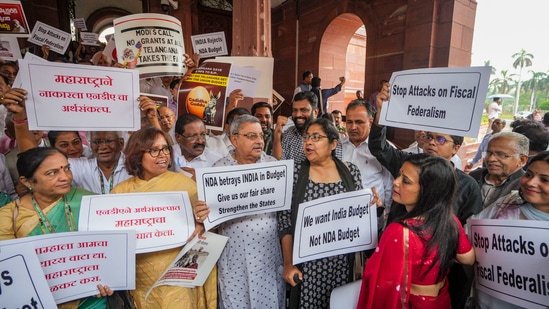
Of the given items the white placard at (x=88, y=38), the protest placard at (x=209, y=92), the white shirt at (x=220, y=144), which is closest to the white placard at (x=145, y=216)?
the protest placard at (x=209, y=92)

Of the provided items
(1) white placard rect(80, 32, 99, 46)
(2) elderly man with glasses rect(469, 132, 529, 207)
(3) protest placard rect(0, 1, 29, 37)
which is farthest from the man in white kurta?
(1) white placard rect(80, 32, 99, 46)

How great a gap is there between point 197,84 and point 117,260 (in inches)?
74.7

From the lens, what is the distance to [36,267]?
138 cm

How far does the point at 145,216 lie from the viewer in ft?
5.64

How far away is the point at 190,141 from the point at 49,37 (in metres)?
3.86

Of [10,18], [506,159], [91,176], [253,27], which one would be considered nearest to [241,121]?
[91,176]

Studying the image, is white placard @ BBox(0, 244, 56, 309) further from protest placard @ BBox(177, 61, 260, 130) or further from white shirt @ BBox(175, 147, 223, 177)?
protest placard @ BBox(177, 61, 260, 130)

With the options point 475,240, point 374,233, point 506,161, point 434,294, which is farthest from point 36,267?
point 506,161

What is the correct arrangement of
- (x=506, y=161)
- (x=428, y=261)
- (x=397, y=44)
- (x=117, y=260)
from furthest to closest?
(x=397, y=44) < (x=506, y=161) < (x=117, y=260) < (x=428, y=261)

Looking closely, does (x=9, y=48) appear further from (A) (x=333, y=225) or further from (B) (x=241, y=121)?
(A) (x=333, y=225)

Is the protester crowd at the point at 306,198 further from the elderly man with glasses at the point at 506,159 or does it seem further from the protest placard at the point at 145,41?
the protest placard at the point at 145,41

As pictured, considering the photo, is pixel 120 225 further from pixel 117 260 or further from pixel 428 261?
pixel 428 261

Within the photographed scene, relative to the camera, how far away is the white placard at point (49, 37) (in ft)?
15.4

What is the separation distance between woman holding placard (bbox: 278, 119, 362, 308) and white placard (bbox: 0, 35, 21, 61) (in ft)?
15.6
